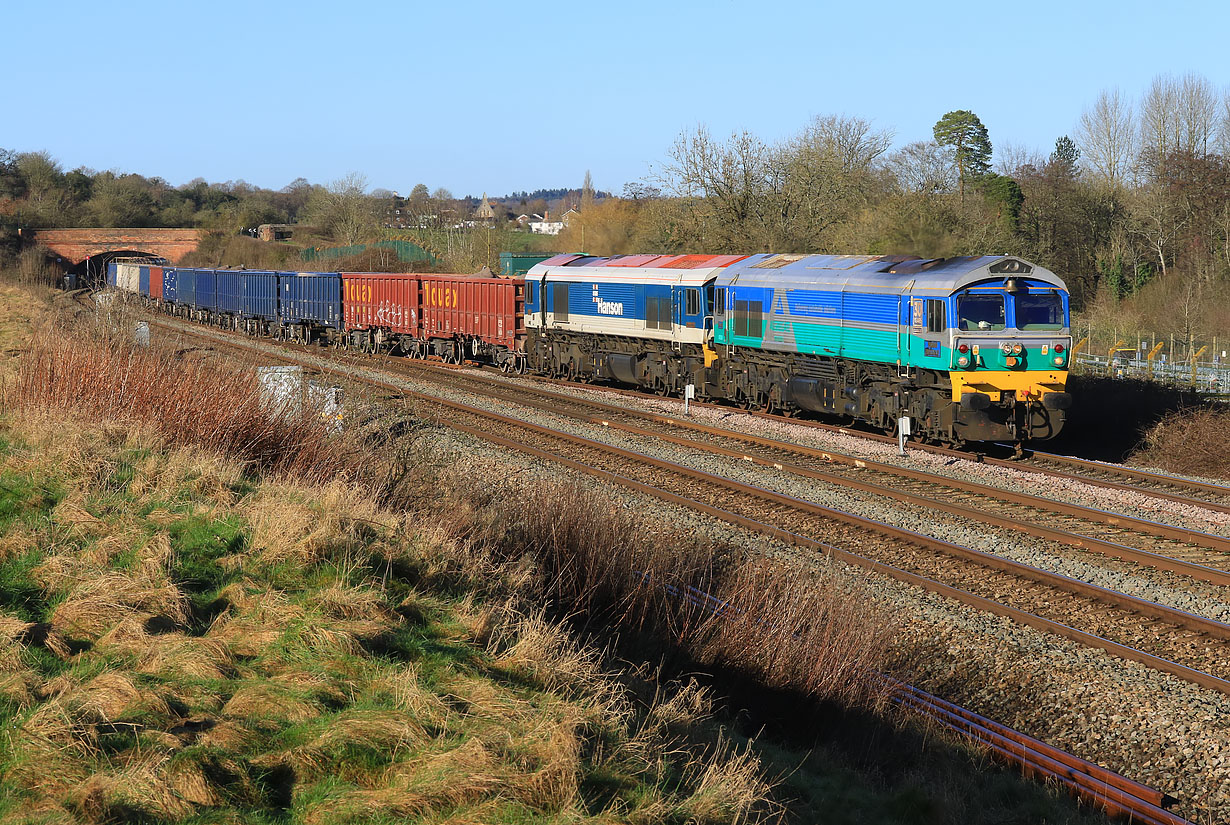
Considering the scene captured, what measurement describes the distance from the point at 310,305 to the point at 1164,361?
30.4 meters

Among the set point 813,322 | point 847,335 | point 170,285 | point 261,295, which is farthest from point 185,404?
point 170,285

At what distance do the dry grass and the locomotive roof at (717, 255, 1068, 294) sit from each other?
139 inches

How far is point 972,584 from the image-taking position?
1070 cm

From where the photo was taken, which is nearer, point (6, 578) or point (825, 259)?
point (6, 578)

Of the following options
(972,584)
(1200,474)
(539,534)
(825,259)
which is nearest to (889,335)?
(825,259)

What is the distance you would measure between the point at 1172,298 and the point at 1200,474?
86.7 ft

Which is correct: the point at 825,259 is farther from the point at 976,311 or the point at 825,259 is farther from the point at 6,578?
the point at 6,578

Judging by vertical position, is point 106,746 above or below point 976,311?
below

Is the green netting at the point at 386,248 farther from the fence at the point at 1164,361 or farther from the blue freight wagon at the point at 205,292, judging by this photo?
the fence at the point at 1164,361

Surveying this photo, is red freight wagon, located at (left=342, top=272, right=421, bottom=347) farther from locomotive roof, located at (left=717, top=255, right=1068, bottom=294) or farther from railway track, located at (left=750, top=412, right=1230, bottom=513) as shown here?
railway track, located at (left=750, top=412, right=1230, bottom=513)

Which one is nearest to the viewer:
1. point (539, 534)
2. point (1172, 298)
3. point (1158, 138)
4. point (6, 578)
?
point (6, 578)

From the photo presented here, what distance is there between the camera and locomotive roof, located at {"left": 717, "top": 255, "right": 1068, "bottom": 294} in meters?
17.3

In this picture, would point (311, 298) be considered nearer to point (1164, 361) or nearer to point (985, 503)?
point (1164, 361)

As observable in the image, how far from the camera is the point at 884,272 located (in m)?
18.9
